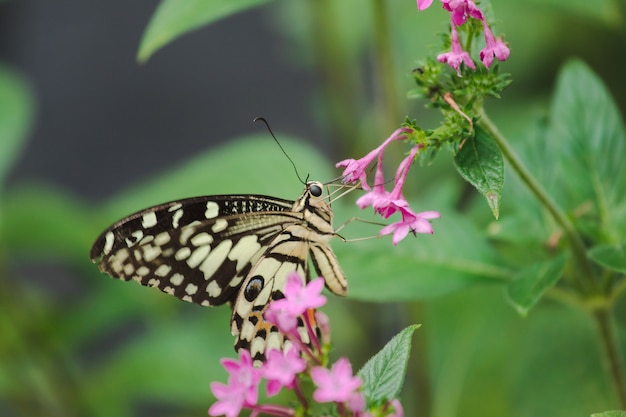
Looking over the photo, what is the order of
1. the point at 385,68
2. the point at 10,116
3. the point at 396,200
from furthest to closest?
the point at 10,116 → the point at 385,68 → the point at 396,200

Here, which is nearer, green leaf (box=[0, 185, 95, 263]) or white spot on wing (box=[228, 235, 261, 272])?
white spot on wing (box=[228, 235, 261, 272])

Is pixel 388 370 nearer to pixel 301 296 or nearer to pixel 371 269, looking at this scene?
pixel 301 296

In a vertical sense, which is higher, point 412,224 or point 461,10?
point 461,10

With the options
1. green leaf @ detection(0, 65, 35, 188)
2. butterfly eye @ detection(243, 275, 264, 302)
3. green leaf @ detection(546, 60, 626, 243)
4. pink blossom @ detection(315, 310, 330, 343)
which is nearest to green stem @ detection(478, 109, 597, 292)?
green leaf @ detection(546, 60, 626, 243)

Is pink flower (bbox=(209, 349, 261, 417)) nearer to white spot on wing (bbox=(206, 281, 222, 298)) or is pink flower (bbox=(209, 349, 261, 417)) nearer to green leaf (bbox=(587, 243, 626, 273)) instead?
white spot on wing (bbox=(206, 281, 222, 298))

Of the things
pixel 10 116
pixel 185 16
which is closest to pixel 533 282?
pixel 185 16

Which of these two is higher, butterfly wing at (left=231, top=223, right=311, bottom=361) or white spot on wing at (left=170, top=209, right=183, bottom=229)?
white spot on wing at (left=170, top=209, right=183, bottom=229)
